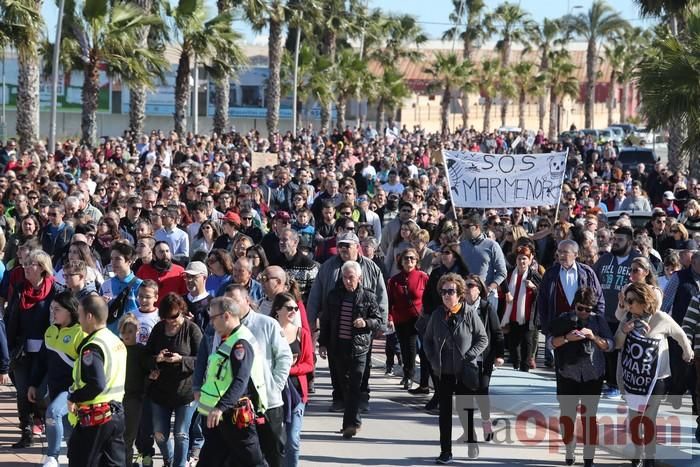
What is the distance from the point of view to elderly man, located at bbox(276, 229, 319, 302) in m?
12.5

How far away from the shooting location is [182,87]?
37.9 m

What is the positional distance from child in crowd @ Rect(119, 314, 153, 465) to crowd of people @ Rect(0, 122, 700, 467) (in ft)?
0.05

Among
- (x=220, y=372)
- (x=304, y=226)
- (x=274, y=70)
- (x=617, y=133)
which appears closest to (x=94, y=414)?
(x=220, y=372)

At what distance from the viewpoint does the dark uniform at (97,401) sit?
754 cm

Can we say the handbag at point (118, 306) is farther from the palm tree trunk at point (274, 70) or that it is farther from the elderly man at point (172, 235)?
the palm tree trunk at point (274, 70)

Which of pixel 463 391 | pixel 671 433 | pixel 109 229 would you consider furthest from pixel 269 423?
pixel 109 229

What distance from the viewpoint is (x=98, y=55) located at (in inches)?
1169

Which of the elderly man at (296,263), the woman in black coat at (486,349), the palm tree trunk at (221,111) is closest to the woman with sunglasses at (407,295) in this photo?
the elderly man at (296,263)

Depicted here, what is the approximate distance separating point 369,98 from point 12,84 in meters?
20.4

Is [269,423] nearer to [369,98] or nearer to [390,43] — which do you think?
[369,98]

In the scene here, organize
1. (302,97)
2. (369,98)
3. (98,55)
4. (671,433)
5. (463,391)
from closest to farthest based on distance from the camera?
(463,391) → (671,433) → (98,55) → (302,97) → (369,98)

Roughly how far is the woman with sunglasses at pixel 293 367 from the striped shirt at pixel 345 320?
1773mm

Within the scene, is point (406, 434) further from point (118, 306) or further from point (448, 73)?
point (448, 73)

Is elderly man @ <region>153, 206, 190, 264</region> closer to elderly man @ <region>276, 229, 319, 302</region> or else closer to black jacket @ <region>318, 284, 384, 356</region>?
elderly man @ <region>276, 229, 319, 302</region>
